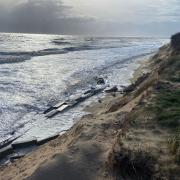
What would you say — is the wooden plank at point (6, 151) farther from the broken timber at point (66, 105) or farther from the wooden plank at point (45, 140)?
the broken timber at point (66, 105)

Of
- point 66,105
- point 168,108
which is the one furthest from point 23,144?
point 66,105

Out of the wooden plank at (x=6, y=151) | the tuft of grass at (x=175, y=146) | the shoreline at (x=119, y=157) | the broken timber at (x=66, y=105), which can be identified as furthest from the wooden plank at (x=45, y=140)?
the tuft of grass at (x=175, y=146)

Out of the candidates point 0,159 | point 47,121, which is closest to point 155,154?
point 0,159

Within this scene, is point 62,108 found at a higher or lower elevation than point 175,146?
lower

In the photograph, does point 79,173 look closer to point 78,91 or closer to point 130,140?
point 130,140

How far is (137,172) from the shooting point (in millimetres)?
9766

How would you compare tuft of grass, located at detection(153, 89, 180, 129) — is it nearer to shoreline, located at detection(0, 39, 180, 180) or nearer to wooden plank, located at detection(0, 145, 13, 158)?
shoreline, located at detection(0, 39, 180, 180)

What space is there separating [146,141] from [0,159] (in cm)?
889

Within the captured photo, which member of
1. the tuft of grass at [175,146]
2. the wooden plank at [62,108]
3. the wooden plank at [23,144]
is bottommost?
the wooden plank at [23,144]

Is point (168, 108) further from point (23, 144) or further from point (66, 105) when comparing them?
point (66, 105)

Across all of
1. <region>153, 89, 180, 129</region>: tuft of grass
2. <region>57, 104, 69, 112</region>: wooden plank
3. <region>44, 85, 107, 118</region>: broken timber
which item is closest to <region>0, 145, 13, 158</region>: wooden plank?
<region>44, 85, 107, 118</region>: broken timber

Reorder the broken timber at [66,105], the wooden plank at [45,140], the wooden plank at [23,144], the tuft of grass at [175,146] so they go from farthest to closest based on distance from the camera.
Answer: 1. the broken timber at [66,105]
2. the wooden plank at [45,140]
3. the wooden plank at [23,144]
4. the tuft of grass at [175,146]

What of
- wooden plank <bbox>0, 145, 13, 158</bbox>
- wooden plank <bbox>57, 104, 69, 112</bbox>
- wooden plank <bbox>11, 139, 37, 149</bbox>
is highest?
wooden plank <bbox>57, 104, 69, 112</bbox>

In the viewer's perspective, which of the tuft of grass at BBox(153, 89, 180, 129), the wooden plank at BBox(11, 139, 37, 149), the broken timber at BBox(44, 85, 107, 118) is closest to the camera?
the tuft of grass at BBox(153, 89, 180, 129)
